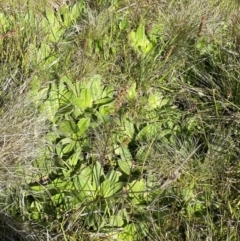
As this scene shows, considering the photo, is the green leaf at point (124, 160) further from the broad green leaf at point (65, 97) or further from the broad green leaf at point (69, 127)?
the broad green leaf at point (65, 97)

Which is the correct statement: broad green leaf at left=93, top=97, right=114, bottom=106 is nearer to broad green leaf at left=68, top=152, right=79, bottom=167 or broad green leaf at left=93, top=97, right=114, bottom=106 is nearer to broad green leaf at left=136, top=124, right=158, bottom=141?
broad green leaf at left=136, top=124, right=158, bottom=141

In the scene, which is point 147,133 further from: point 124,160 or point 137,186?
point 137,186

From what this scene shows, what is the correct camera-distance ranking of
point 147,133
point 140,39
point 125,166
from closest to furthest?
1. point 125,166
2. point 147,133
3. point 140,39

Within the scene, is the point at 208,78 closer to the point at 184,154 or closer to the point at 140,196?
the point at 184,154

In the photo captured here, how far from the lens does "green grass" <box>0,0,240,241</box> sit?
155 centimetres

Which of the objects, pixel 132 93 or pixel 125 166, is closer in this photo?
pixel 125 166

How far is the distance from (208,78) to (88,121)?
647mm

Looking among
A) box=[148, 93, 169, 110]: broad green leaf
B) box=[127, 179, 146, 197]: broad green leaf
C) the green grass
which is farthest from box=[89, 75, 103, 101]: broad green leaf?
box=[127, 179, 146, 197]: broad green leaf

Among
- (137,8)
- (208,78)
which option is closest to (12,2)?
(137,8)

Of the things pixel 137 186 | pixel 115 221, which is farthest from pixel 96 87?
pixel 115 221

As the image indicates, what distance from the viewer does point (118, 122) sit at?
1910 mm

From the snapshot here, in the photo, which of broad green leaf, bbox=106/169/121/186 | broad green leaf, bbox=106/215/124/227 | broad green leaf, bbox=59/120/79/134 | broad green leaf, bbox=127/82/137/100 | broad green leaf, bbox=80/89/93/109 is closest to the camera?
broad green leaf, bbox=106/215/124/227

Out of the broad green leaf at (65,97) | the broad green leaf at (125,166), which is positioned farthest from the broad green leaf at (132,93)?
the broad green leaf at (125,166)

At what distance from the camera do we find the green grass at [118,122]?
5.10 ft
